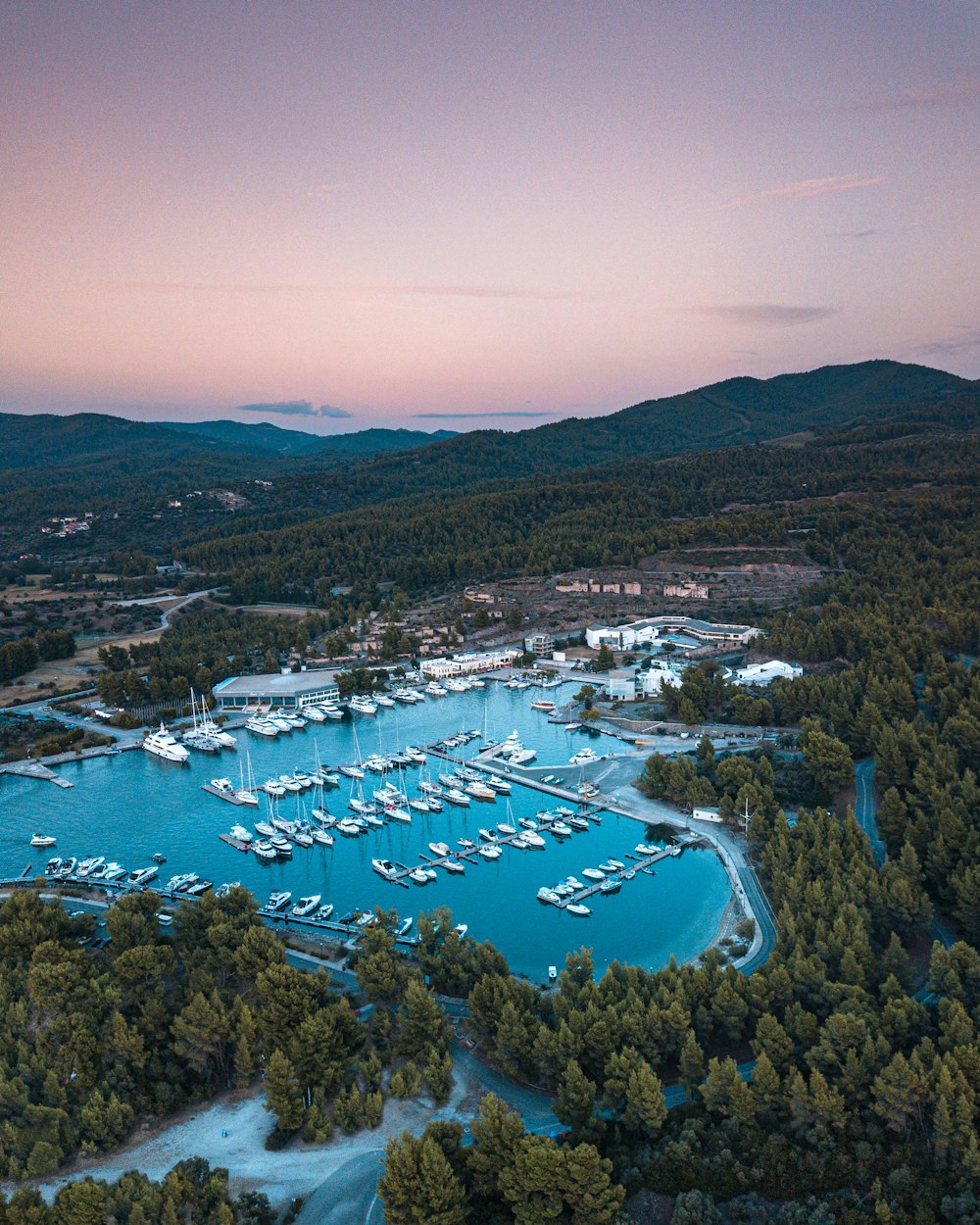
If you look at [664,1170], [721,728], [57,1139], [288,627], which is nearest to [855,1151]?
[664,1170]

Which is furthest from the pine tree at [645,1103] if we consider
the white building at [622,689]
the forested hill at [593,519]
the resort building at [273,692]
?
the forested hill at [593,519]

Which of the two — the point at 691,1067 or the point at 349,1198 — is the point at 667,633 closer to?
the point at 691,1067

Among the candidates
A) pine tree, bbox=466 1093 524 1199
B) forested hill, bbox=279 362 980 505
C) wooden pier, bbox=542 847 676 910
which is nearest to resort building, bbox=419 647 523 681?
wooden pier, bbox=542 847 676 910

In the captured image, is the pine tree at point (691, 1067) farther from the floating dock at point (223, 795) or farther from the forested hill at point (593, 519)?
the forested hill at point (593, 519)

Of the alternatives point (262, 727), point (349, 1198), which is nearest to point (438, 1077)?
point (349, 1198)

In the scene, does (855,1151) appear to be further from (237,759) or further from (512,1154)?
(237,759)

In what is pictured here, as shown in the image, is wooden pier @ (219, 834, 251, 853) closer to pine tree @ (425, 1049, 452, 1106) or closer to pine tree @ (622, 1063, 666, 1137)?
pine tree @ (425, 1049, 452, 1106)
